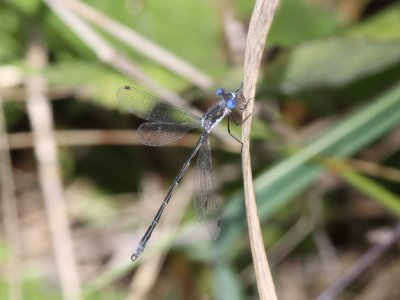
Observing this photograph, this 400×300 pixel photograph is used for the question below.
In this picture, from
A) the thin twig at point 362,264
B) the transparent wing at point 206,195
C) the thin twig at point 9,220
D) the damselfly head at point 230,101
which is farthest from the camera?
the thin twig at point 9,220

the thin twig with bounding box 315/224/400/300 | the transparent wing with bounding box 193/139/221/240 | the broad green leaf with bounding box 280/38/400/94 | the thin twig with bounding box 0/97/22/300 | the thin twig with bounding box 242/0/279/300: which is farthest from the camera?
the thin twig with bounding box 0/97/22/300

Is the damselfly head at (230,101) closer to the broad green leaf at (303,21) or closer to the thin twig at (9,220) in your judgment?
the broad green leaf at (303,21)

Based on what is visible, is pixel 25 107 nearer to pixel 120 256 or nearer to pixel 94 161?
pixel 94 161

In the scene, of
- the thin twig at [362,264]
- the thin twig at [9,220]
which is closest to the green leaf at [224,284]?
the thin twig at [362,264]

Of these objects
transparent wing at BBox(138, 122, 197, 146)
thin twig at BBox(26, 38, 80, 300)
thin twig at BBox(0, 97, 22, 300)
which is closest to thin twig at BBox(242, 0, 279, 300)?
transparent wing at BBox(138, 122, 197, 146)

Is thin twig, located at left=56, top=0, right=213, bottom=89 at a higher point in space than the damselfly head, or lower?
higher

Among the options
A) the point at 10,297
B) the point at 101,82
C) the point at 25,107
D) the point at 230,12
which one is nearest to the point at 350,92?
the point at 230,12

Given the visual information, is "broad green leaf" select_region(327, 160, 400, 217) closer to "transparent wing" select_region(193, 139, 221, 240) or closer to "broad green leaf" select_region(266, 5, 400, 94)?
"broad green leaf" select_region(266, 5, 400, 94)
